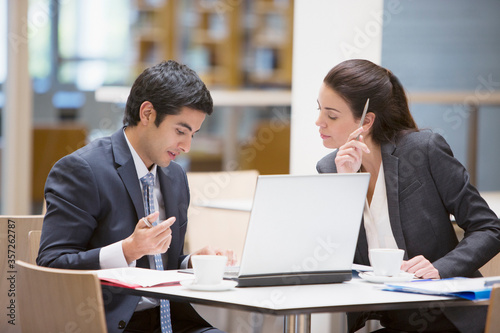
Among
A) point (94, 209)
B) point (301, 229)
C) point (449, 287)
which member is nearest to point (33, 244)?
point (94, 209)

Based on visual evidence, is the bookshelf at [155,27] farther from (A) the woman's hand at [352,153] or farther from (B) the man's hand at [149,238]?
(B) the man's hand at [149,238]

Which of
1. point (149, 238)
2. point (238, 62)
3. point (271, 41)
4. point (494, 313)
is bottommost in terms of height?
point (494, 313)

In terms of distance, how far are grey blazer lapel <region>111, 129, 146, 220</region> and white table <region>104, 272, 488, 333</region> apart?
1.08 ft

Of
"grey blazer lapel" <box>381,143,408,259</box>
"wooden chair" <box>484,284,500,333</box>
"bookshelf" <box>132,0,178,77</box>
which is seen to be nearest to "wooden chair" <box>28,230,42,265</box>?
"grey blazer lapel" <box>381,143,408,259</box>

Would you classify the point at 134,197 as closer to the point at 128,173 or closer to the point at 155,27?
the point at 128,173

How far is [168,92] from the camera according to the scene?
6.19 feet

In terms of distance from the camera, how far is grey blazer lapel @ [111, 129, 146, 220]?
1806 millimetres

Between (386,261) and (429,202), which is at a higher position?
(429,202)

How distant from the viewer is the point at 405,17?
5.57m

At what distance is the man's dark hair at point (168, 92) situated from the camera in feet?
6.18

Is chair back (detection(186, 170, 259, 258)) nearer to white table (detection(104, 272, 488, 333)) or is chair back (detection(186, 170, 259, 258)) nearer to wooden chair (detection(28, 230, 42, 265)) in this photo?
wooden chair (detection(28, 230, 42, 265))

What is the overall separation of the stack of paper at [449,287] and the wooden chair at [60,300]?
63cm

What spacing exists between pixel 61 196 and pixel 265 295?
0.56 metres

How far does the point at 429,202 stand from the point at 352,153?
25 cm
